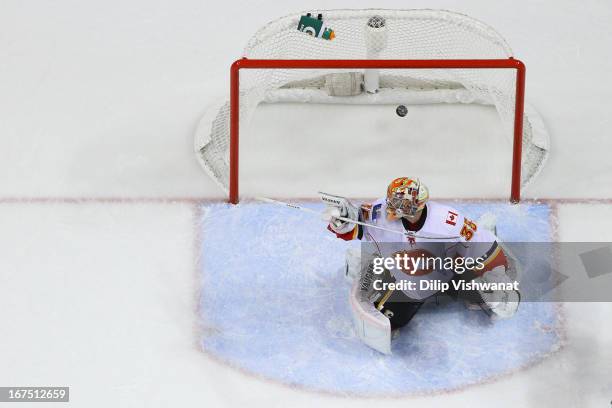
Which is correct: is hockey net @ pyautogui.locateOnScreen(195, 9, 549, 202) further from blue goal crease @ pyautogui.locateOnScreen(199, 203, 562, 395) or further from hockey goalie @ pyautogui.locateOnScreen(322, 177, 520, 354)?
hockey goalie @ pyautogui.locateOnScreen(322, 177, 520, 354)

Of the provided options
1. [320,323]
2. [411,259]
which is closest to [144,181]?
[320,323]

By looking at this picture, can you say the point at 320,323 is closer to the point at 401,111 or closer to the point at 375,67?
the point at 375,67

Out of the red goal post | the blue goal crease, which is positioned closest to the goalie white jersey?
the blue goal crease

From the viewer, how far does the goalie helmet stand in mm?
6289

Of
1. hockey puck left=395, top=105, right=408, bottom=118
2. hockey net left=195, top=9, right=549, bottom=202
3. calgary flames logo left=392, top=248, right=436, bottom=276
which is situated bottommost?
calgary flames logo left=392, top=248, right=436, bottom=276

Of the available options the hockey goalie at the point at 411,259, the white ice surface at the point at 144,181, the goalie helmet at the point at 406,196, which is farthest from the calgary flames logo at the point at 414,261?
the white ice surface at the point at 144,181

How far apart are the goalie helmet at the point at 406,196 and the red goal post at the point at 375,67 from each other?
670 millimetres

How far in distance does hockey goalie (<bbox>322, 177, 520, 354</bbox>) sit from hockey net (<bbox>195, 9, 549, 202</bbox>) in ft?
2.28

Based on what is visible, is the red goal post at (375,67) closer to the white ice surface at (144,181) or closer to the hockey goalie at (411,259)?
the white ice surface at (144,181)

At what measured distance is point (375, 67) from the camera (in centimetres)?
682

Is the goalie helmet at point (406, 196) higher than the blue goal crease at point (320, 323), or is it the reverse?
the goalie helmet at point (406, 196)

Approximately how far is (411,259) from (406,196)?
305mm

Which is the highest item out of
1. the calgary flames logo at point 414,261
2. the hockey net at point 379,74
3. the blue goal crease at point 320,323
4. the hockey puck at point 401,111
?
the hockey net at point 379,74

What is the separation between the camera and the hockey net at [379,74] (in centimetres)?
711
